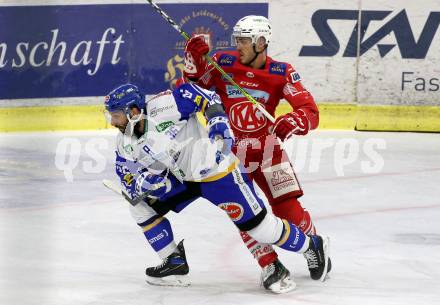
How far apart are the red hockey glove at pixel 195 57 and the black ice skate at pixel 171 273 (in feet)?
3.29

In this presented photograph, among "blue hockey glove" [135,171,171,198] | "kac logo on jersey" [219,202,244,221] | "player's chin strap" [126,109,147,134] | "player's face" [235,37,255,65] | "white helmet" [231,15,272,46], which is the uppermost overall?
Result: "white helmet" [231,15,272,46]

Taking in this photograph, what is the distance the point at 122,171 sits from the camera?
18.3ft

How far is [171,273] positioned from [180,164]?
59 cm

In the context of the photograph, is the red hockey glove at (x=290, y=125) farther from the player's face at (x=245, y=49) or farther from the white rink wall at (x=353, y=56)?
the white rink wall at (x=353, y=56)

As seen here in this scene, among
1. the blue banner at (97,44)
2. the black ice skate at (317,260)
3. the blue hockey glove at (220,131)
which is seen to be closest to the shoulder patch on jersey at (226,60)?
the blue hockey glove at (220,131)

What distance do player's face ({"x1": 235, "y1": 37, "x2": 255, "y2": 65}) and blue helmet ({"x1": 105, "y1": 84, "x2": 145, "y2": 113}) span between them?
0.86 m

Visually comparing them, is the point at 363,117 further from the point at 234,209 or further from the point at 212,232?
the point at 234,209

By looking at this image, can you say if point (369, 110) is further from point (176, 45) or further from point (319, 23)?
point (176, 45)

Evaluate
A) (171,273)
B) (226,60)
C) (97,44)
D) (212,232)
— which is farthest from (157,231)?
(97,44)

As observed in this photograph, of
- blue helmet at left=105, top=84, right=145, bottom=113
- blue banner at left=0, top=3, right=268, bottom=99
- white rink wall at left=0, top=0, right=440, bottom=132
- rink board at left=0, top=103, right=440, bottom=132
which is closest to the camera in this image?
blue helmet at left=105, top=84, right=145, bottom=113

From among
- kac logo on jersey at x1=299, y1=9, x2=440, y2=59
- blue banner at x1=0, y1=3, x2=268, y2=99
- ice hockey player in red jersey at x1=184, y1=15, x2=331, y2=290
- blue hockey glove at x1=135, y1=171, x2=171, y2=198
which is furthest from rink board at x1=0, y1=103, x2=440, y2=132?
blue hockey glove at x1=135, y1=171, x2=171, y2=198

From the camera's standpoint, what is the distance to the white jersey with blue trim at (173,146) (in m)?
5.57

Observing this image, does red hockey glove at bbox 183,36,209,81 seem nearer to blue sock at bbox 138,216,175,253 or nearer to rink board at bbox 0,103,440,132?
blue sock at bbox 138,216,175,253

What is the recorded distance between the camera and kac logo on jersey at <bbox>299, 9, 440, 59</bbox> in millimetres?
11164
